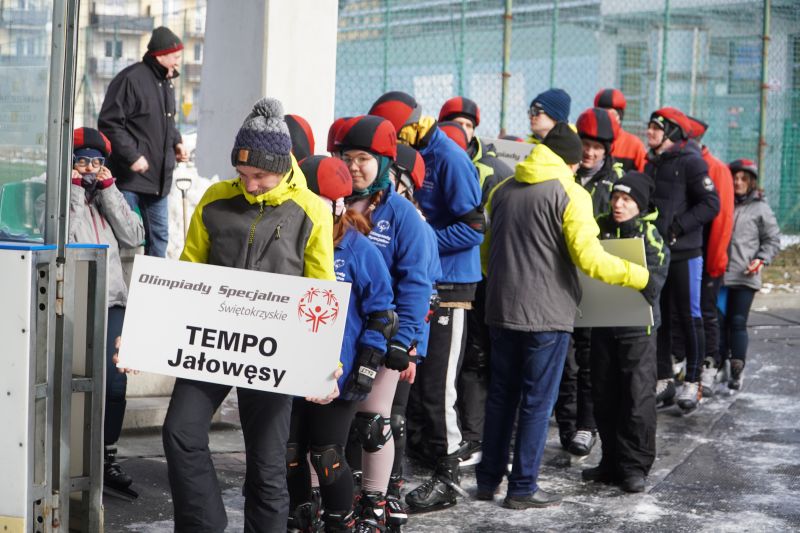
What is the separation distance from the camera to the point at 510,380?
616cm

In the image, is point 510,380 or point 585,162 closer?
point 510,380

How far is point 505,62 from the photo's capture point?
13227 mm

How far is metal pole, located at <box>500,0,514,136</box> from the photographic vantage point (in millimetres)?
13180

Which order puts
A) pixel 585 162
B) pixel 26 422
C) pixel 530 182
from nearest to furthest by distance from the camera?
pixel 26 422, pixel 530 182, pixel 585 162

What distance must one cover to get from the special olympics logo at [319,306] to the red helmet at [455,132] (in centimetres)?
267

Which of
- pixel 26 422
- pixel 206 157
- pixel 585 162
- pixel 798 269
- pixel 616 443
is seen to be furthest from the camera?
pixel 798 269

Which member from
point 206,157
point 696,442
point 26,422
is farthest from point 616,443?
point 206,157

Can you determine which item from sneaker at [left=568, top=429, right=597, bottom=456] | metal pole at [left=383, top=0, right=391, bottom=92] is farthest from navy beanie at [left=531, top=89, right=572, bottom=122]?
metal pole at [left=383, top=0, right=391, bottom=92]

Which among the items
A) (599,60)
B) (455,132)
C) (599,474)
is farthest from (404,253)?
(599,60)

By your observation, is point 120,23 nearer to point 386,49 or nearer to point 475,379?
point 386,49

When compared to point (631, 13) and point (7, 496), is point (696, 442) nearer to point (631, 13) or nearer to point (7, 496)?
point (7, 496)

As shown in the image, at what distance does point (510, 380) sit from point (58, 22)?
2.90 meters

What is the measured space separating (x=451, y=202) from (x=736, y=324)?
4.19 metres

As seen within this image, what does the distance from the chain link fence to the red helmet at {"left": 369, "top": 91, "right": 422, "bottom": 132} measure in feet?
20.3
